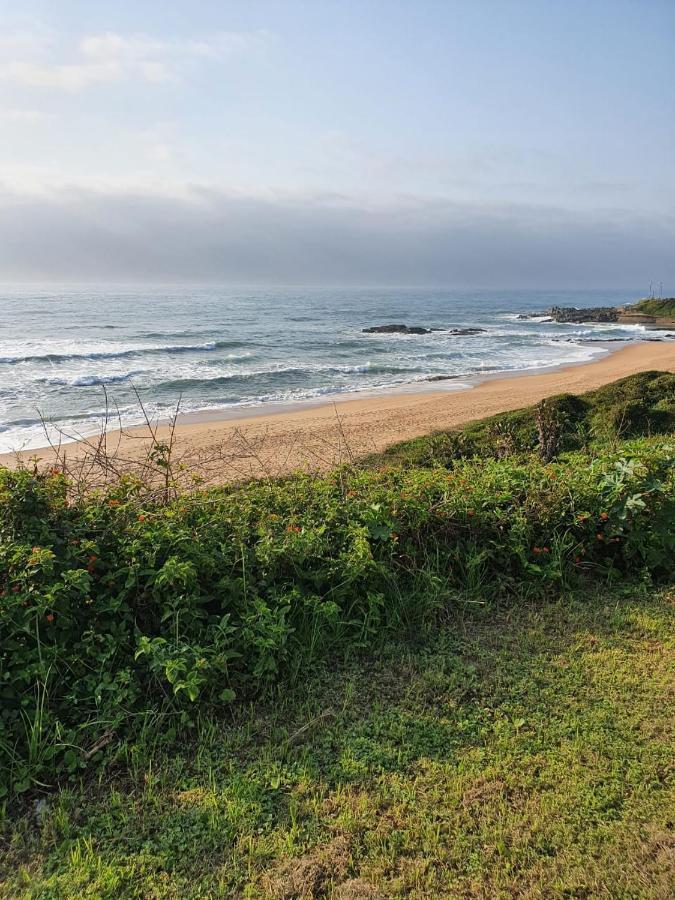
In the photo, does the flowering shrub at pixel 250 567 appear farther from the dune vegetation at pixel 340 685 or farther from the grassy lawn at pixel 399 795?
the grassy lawn at pixel 399 795

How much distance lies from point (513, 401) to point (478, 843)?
15.9 meters

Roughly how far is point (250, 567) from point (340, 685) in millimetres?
909

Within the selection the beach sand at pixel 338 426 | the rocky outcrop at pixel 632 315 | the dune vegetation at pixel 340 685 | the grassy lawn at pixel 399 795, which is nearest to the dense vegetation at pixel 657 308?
the rocky outcrop at pixel 632 315

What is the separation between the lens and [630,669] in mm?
3395

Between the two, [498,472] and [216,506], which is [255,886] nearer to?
[216,506]

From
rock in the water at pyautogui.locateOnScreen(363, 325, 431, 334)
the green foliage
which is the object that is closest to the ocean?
rock in the water at pyautogui.locateOnScreen(363, 325, 431, 334)

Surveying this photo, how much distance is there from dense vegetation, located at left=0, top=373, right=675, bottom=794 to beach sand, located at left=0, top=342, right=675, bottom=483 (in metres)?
4.28

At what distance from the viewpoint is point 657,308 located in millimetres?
55500

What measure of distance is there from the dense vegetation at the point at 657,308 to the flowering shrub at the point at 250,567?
188ft

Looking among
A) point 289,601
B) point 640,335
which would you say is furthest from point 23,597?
point 640,335

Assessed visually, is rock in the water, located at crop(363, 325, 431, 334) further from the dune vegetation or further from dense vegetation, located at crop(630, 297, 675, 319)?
the dune vegetation

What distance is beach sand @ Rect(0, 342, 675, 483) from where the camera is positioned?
34.0 feet

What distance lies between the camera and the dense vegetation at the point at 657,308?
53941 mm

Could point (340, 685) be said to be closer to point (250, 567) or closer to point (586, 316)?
point (250, 567)
